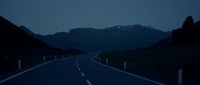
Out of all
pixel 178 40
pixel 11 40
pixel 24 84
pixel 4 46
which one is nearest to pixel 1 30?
pixel 11 40

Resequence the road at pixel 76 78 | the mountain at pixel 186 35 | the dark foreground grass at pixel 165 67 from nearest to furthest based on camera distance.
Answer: the road at pixel 76 78, the dark foreground grass at pixel 165 67, the mountain at pixel 186 35

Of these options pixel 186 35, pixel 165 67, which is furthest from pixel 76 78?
pixel 186 35

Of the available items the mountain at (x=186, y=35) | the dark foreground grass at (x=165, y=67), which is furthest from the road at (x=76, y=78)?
the mountain at (x=186, y=35)

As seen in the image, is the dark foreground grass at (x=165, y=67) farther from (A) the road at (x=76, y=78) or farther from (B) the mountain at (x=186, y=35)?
(B) the mountain at (x=186, y=35)

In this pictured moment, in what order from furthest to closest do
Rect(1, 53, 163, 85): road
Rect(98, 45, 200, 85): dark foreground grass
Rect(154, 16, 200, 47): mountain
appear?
Rect(154, 16, 200, 47): mountain
Rect(98, 45, 200, 85): dark foreground grass
Rect(1, 53, 163, 85): road

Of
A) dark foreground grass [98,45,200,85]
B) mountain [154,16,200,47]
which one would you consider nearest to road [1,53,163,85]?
dark foreground grass [98,45,200,85]

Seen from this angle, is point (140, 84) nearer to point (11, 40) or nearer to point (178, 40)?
point (11, 40)

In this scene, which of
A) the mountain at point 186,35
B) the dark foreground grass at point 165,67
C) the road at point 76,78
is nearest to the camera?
the road at point 76,78

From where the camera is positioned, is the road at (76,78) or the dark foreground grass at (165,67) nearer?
the road at (76,78)

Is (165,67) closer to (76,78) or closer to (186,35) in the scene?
(76,78)

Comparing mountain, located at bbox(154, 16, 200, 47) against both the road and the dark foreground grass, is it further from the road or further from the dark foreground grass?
the road

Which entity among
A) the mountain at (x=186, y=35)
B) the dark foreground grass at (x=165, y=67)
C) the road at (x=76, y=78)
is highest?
the mountain at (x=186, y=35)

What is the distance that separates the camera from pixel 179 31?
401 ft

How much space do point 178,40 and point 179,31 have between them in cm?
403
